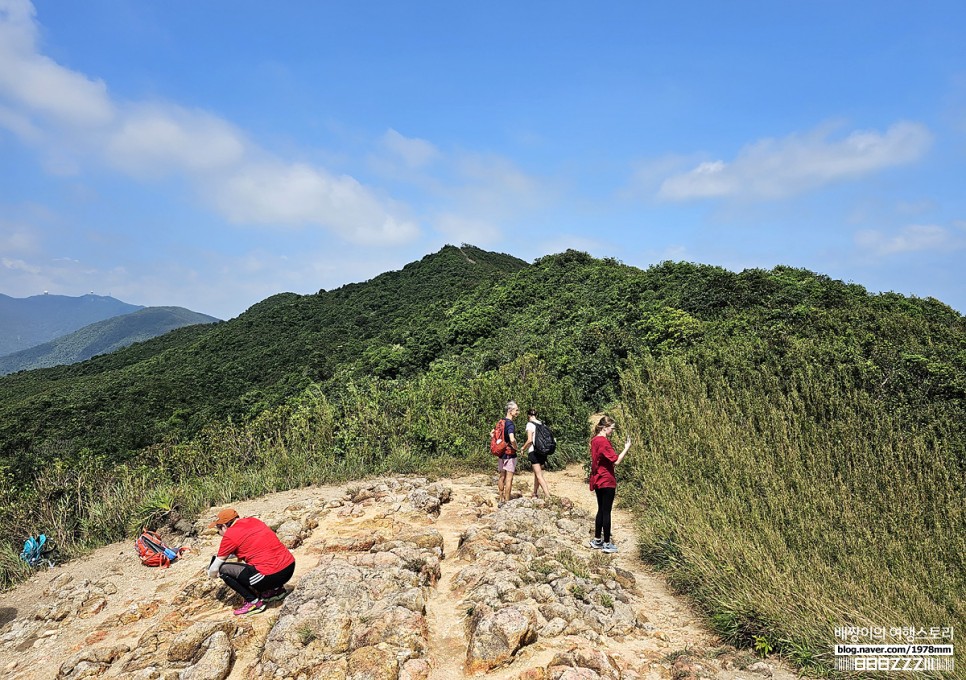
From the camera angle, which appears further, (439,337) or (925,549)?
(439,337)

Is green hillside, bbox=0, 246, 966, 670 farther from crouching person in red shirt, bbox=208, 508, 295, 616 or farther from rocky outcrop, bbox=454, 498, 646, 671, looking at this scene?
crouching person in red shirt, bbox=208, 508, 295, 616

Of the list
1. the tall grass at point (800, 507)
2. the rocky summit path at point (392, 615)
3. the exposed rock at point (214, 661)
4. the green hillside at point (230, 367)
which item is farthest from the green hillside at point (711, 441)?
the exposed rock at point (214, 661)

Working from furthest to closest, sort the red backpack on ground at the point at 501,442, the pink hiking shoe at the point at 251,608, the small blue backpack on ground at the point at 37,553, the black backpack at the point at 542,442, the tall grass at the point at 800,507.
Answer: the black backpack at the point at 542,442
the red backpack on ground at the point at 501,442
the small blue backpack on ground at the point at 37,553
the pink hiking shoe at the point at 251,608
the tall grass at the point at 800,507

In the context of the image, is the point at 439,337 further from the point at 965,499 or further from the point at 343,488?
the point at 965,499

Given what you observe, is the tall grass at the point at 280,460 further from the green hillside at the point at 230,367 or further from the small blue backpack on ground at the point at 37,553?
the green hillside at the point at 230,367

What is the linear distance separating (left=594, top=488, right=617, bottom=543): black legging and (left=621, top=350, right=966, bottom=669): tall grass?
48 centimetres

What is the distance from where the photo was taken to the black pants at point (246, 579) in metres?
4.77

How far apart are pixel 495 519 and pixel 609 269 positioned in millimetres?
20691

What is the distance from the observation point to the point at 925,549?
4.76m

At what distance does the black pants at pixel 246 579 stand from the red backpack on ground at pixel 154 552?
2146mm

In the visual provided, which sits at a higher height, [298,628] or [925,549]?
[925,549]

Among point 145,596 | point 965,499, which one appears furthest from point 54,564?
point 965,499

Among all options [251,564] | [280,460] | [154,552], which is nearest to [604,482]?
[251,564]

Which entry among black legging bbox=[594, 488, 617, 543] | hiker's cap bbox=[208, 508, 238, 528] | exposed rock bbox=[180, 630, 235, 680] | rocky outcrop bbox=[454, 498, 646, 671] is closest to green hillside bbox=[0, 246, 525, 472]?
hiker's cap bbox=[208, 508, 238, 528]
